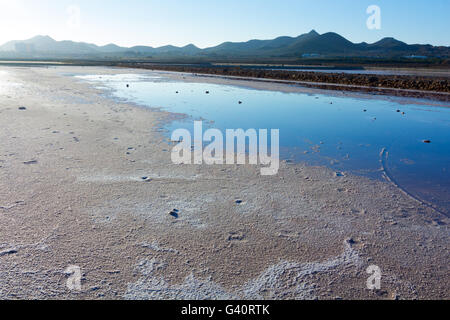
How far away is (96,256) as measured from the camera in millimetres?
2904

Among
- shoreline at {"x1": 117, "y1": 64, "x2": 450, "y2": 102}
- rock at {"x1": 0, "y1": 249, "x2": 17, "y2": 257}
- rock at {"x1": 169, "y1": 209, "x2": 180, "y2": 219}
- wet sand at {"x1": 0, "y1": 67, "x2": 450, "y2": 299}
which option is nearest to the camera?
wet sand at {"x1": 0, "y1": 67, "x2": 450, "y2": 299}

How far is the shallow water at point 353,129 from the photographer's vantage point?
214 inches

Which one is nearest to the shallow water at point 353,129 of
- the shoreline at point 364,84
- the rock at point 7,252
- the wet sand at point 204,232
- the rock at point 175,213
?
the wet sand at point 204,232

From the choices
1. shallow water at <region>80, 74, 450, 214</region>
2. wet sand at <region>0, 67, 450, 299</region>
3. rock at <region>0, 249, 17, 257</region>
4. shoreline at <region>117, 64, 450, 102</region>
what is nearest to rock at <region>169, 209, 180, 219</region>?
wet sand at <region>0, 67, 450, 299</region>

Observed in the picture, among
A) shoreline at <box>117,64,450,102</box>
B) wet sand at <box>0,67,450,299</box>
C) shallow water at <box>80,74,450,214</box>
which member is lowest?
wet sand at <box>0,67,450,299</box>

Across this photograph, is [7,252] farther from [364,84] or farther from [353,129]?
[364,84]

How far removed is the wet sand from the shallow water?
2.54 ft

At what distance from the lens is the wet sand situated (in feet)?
8.52

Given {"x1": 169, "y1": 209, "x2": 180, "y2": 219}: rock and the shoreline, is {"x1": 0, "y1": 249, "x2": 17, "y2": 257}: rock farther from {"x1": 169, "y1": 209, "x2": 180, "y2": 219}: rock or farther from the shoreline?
the shoreline

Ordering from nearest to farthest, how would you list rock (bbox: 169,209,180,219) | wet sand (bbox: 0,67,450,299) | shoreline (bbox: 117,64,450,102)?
wet sand (bbox: 0,67,450,299) < rock (bbox: 169,209,180,219) < shoreline (bbox: 117,64,450,102)

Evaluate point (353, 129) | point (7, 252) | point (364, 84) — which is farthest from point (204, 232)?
point (364, 84)

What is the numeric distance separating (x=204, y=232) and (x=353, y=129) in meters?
6.76

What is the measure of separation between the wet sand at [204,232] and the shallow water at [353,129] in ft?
2.54

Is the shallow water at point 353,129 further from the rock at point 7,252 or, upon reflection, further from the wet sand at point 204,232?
the rock at point 7,252
